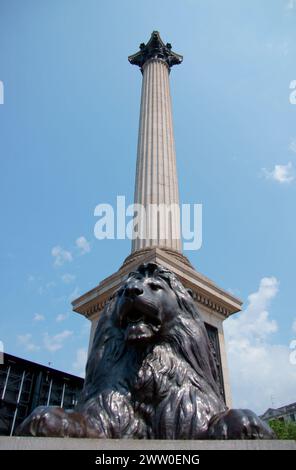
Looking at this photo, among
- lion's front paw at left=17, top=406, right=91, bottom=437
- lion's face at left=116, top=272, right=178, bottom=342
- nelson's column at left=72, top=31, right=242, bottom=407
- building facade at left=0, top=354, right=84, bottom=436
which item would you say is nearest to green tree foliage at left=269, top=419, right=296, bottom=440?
Result: building facade at left=0, top=354, right=84, bottom=436

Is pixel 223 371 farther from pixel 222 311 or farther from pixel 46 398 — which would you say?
pixel 46 398

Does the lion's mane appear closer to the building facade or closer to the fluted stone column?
the fluted stone column

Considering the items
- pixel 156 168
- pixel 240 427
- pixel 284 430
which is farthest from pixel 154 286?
pixel 284 430

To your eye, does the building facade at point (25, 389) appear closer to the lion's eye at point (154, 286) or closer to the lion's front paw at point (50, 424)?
the lion's eye at point (154, 286)

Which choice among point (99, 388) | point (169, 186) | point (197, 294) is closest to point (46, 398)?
point (169, 186)

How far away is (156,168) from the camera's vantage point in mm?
13773

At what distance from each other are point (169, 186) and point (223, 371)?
22.0 feet

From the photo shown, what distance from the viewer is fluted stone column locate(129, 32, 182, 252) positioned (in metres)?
11.8

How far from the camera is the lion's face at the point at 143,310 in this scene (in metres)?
3.06

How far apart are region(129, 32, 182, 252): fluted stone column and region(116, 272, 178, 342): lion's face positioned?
7885mm

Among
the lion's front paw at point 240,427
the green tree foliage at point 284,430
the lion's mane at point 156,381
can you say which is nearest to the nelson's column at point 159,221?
the lion's mane at point 156,381

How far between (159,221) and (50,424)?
10021 mm
